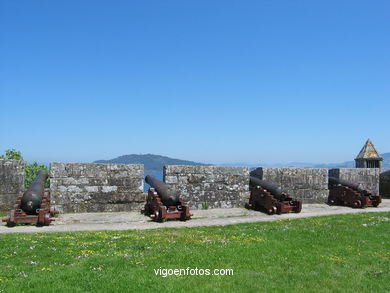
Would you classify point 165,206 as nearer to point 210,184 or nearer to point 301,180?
point 210,184

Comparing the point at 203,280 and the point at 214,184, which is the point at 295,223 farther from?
the point at 203,280

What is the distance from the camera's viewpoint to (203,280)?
5129 millimetres

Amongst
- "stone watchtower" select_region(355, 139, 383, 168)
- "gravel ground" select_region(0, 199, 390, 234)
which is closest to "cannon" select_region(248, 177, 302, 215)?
"gravel ground" select_region(0, 199, 390, 234)

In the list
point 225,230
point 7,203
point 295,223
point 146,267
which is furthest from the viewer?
point 7,203

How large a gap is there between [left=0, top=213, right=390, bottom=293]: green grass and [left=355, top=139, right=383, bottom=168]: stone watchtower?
2298 cm

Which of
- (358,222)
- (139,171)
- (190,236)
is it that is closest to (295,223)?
(358,222)

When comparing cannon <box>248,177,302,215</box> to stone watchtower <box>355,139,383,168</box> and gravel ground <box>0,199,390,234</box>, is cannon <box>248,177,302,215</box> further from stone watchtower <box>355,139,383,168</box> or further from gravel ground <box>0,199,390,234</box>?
stone watchtower <box>355,139,383,168</box>

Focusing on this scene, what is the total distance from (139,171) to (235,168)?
11.1ft

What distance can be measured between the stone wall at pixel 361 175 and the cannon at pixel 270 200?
4334mm

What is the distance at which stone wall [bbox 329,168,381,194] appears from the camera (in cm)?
1638

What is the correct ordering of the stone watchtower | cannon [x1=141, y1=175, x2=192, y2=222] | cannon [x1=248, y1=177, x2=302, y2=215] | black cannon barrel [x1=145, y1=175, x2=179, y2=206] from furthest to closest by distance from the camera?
the stone watchtower < cannon [x1=248, y1=177, x2=302, y2=215] < black cannon barrel [x1=145, y1=175, x2=179, y2=206] < cannon [x1=141, y1=175, x2=192, y2=222]

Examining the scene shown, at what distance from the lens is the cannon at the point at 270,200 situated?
1257 cm

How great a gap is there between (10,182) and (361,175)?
522 inches

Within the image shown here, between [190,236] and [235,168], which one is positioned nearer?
[190,236]
